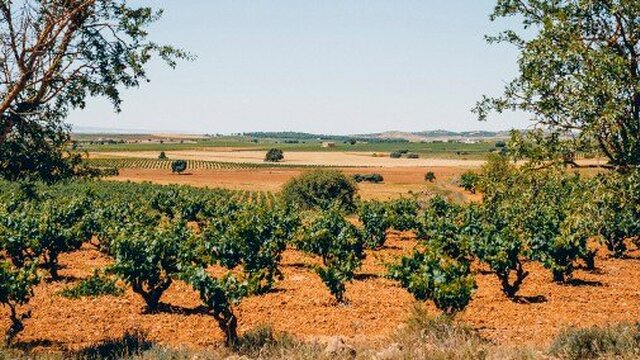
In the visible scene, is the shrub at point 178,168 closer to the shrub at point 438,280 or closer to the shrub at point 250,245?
the shrub at point 250,245

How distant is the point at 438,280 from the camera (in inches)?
682

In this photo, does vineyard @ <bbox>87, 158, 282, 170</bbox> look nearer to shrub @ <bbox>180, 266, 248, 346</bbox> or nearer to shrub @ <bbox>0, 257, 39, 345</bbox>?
shrub @ <bbox>0, 257, 39, 345</bbox>

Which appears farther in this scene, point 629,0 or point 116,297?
point 116,297

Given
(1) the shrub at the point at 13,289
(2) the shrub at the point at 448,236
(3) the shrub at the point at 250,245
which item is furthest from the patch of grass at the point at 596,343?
(1) the shrub at the point at 13,289

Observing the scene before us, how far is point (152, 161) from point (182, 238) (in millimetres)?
143296

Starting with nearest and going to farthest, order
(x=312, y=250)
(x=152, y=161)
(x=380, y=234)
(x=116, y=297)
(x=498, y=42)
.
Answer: (x=498, y=42) < (x=116, y=297) < (x=312, y=250) < (x=380, y=234) < (x=152, y=161)

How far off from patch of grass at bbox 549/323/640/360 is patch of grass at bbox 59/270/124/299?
1613 centimetres

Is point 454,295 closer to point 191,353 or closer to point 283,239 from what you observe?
point 191,353

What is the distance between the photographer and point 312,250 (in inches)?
1151

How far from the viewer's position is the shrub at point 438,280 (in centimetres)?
1681

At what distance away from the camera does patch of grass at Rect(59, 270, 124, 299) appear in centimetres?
2116

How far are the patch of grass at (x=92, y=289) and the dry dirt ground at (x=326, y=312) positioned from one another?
39 cm

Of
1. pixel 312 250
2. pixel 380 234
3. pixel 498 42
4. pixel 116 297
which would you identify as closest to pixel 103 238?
pixel 116 297

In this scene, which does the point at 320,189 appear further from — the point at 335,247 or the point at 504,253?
the point at 504,253
